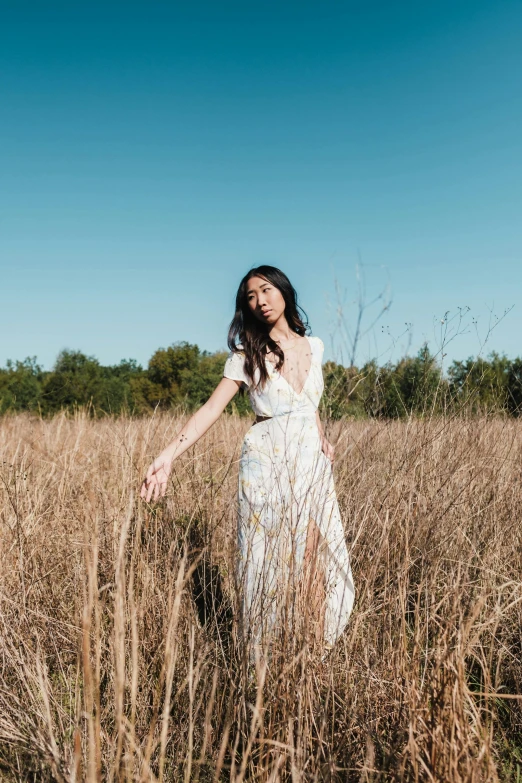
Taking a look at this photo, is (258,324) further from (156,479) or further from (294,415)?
(156,479)

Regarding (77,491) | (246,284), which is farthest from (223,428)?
(246,284)

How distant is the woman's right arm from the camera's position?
6.15 feet

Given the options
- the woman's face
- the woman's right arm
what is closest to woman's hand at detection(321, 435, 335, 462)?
the woman's right arm

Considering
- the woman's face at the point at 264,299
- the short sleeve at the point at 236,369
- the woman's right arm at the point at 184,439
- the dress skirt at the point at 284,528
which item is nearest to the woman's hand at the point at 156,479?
the woman's right arm at the point at 184,439

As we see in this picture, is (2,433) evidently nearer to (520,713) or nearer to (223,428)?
(223,428)

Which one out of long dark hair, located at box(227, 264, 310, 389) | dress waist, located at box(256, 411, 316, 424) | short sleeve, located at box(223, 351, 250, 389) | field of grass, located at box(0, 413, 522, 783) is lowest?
field of grass, located at box(0, 413, 522, 783)

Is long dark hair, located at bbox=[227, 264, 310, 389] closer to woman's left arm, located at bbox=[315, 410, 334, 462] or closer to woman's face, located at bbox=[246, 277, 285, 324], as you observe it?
woman's face, located at bbox=[246, 277, 285, 324]

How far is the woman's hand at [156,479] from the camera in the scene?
6.11 ft

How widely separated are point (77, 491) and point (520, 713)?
221 centimetres

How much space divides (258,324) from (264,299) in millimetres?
144

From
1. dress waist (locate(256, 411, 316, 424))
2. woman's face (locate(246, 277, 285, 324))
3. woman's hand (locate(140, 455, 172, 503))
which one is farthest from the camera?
woman's face (locate(246, 277, 285, 324))

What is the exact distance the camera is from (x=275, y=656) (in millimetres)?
1505

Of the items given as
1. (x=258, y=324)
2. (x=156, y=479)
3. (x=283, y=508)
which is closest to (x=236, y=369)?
(x=258, y=324)

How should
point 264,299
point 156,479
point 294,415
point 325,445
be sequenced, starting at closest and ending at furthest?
point 156,479
point 325,445
point 294,415
point 264,299
